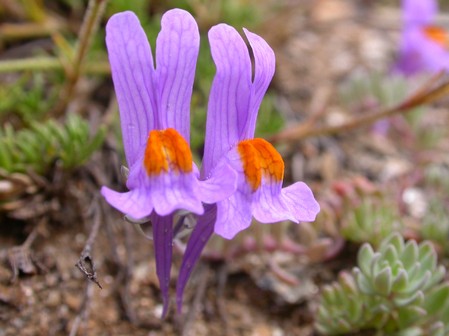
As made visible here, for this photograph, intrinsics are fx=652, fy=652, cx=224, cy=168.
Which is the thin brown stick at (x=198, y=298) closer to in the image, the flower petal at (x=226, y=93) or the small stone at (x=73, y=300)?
the small stone at (x=73, y=300)

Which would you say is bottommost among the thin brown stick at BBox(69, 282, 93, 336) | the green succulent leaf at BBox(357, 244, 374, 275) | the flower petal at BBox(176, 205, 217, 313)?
the thin brown stick at BBox(69, 282, 93, 336)

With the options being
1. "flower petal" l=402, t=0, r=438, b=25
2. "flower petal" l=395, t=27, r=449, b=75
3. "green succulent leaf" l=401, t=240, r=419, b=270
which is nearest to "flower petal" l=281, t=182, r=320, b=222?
"green succulent leaf" l=401, t=240, r=419, b=270

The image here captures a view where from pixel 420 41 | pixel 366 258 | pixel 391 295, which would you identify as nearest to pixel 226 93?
pixel 366 258

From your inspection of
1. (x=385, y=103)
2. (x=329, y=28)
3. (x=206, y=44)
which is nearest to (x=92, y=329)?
(x=206, y=44)

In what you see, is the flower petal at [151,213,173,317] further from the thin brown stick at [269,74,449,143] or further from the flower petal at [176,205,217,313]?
the thin brown stick at [269,74,449,143]

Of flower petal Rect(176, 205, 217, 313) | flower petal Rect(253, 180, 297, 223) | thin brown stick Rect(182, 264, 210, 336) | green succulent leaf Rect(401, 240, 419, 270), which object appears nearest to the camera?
flower petal Rect(253, 180, 297, 223)

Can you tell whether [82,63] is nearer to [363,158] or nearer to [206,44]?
[206,44]
